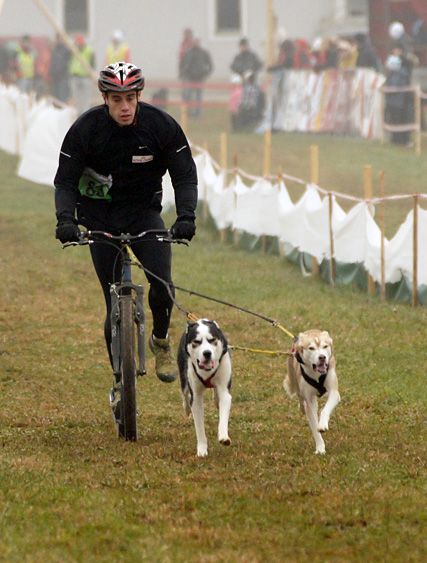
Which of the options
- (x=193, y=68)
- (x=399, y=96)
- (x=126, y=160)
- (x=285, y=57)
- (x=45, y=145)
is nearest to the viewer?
(x=126, y=160)

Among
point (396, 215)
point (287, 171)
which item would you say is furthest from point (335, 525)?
point (287, 171)

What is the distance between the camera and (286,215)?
58.0 ft

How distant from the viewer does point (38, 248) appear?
19.1 meters

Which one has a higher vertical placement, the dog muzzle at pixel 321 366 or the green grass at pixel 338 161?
the dog muzzle at pixel 321 366

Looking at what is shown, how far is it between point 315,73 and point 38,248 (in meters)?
16.9

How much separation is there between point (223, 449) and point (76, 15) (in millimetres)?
45796

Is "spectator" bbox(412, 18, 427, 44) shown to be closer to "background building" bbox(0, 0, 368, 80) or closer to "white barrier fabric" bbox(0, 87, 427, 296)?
"background building" bbox(0, 0, 368, 80)

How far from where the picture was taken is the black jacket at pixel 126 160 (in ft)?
26.7

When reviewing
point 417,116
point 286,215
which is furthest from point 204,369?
point 417,116

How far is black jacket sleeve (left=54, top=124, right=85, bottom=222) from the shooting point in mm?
8133

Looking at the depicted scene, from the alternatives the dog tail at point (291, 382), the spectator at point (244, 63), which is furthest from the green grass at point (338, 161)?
the dog tail at point (291, 382)

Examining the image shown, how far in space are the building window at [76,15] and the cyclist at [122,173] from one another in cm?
4508

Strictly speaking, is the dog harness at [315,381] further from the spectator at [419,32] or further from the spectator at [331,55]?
the spectator at [419,32]

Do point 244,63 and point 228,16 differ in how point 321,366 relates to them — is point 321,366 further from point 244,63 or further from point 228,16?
point 228,16
